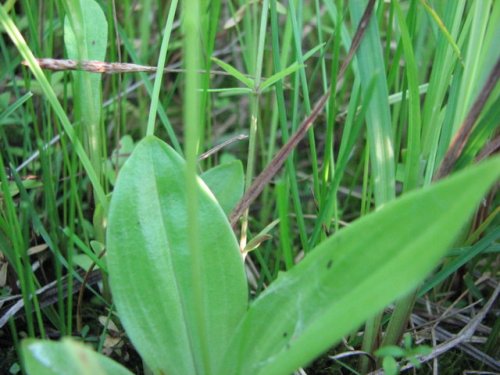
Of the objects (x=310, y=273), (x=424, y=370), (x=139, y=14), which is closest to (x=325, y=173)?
(x=310, y=273)

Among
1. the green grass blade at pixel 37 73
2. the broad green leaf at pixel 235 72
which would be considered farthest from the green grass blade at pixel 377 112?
the green grass blade at pixel 37 73

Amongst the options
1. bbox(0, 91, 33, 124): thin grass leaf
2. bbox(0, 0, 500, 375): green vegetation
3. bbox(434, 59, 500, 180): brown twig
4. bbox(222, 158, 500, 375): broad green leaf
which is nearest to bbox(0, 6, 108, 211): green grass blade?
bbox(0, 0, 500, 375): green vegetation

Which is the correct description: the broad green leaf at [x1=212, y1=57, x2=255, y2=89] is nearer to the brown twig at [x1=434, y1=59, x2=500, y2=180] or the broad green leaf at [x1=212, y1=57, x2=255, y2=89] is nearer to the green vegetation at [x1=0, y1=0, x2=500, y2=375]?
the green vegetation at [x1=0, y1=0, x2=500, y2=375]

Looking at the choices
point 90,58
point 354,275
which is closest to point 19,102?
point 90,58

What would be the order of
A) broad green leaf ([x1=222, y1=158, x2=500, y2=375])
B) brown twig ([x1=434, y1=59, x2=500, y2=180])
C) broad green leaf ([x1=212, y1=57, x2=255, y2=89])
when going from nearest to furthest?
broad green leaf ([x1=222, y1=158, x2=500, y2=375])
brown twig ([x1=434, y1=59, x2=500, y2=180])
broad green leaf ([x1=212, y1=57, x2=255, y2=89])

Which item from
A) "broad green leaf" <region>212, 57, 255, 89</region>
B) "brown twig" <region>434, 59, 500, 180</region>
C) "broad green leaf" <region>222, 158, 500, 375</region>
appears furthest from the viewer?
"broad green leaf" <region>212, 57, 255, 89</region>
